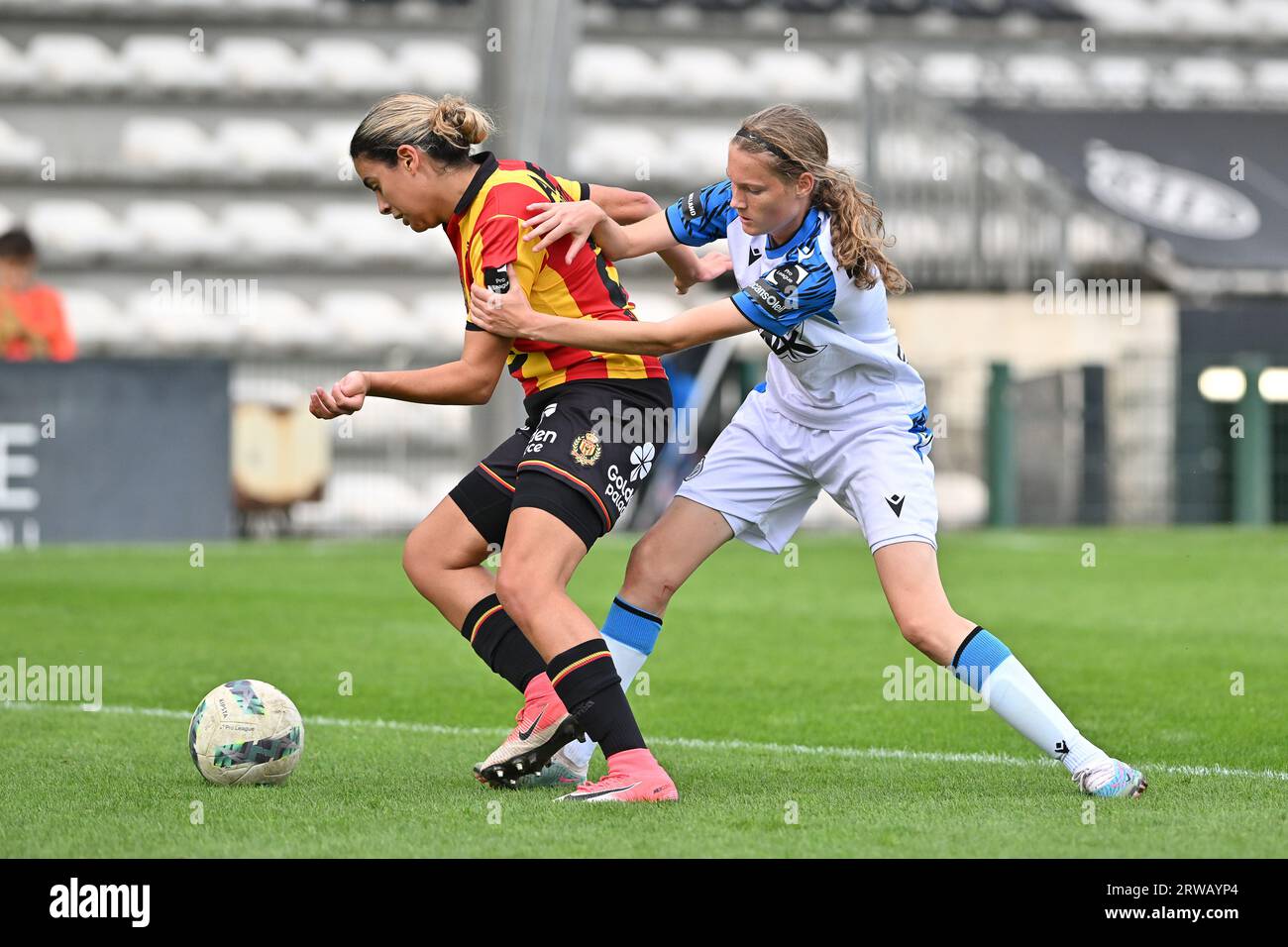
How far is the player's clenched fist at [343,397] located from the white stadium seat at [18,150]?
110 feet

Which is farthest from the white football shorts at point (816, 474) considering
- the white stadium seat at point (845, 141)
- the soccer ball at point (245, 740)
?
the white stadium seat at point (845, 141)

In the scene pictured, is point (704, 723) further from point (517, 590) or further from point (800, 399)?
point (517, 590)

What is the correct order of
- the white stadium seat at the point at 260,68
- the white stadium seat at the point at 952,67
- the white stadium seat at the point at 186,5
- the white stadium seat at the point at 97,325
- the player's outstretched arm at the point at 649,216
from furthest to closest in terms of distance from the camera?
the white stadium seat at the point at 952,67 → the white stadium seat at the point at 186,5 → the white stadium seat at the point at 260,68 → the white stadium seat at the point at 97,325 → the player's outstretched arm at the point at 649,216

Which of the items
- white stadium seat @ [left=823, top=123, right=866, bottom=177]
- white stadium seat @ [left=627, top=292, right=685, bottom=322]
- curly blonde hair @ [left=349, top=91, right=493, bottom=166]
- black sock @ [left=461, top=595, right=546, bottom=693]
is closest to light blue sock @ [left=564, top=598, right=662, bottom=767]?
black sock @ [left=461, top=595, right=546, bottom=693]

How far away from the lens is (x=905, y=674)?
8.39m

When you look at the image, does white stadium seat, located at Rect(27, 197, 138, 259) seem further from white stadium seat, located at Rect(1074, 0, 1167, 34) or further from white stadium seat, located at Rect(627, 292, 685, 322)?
white stadium seat, located at Rect(1074, 0, 1167, 34)

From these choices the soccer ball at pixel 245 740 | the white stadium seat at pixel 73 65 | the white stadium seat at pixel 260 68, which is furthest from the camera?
the white stadium seat at pixel 260 68

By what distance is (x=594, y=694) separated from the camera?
492 centimetres

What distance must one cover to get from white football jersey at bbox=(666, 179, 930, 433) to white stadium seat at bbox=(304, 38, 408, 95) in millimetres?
32999

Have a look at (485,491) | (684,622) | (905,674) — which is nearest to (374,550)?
(684,622)

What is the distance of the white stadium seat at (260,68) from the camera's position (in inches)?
1470

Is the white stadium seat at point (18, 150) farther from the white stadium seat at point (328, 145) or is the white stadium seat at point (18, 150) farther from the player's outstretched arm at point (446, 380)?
the player's outstretched arm at point (446, 380)

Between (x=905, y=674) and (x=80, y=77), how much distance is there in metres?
32.4

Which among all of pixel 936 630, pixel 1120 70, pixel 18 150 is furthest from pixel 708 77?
pixel 936 630
